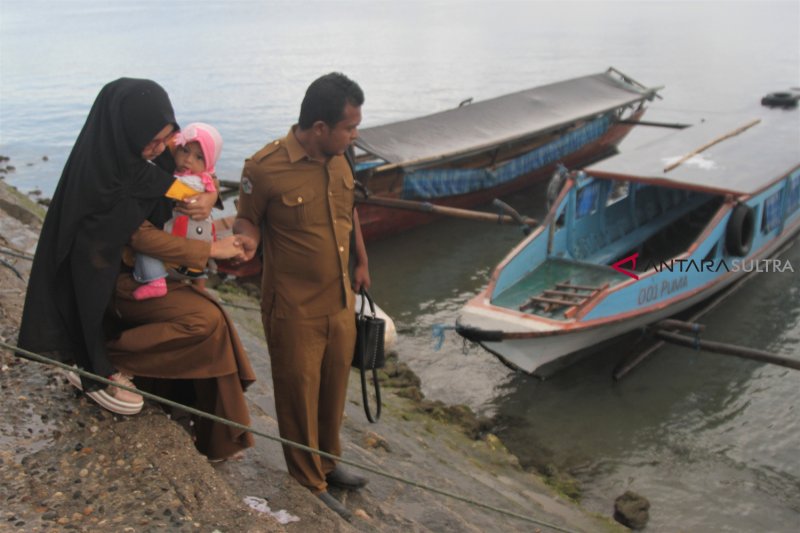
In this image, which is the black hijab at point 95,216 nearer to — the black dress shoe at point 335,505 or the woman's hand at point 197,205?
the woman's hand at point 197,205

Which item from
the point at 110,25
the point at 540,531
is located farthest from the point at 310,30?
the point at 540,531

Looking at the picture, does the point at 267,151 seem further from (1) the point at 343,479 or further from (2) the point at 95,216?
(1) the point at 343,479

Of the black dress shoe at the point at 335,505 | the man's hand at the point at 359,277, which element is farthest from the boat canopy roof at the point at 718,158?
the black dress shoe at the point at 335,505

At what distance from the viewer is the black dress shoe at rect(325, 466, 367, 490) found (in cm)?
390

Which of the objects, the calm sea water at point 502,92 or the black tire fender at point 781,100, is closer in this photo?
the calm sea water at point 502,92

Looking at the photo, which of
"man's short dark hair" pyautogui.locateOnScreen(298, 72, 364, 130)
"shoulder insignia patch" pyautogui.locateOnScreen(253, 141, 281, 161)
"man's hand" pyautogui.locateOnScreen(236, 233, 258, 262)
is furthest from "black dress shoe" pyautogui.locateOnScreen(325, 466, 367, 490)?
"man's short dark hair" pyautogui.locateOnScreen(298, 72, 364, 130)

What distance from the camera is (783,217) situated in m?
10.4

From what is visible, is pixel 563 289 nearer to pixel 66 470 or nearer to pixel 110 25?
pixel 66 470

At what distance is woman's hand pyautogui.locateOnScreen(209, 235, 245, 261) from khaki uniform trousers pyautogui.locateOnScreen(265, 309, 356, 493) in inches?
13.9

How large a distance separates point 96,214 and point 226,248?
0.52 m

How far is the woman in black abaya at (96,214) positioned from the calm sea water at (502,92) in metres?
4.61

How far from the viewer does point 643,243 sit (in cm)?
1062

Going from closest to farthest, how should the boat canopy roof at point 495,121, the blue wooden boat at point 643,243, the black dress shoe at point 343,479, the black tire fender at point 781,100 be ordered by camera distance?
1. the black dress shoe at point 343,479
2. the blue wooden boat at point 643,243
3. the boat canopy roof at point 495,121
4. the black tire fender at point 781,100

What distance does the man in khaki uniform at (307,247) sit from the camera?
10.7ft
